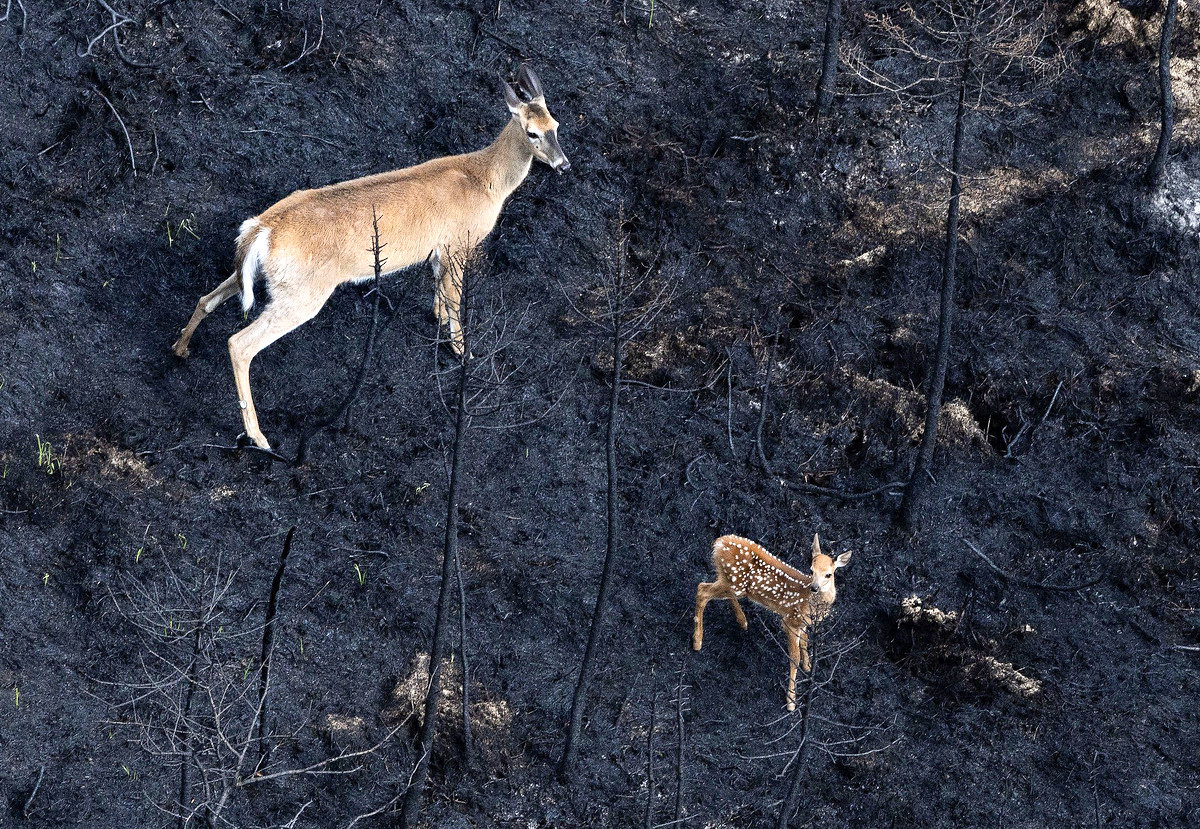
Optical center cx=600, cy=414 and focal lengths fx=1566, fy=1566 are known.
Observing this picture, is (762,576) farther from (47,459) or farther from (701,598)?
(47,459)

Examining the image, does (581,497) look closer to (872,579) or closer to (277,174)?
(872,579)

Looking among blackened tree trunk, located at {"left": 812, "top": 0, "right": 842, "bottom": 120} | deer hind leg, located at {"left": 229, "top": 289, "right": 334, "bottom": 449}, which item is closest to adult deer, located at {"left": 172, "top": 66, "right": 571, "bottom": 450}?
deer hind leg, located at {"left": 229, "top": 289, "right": 334, "bottom": 449}

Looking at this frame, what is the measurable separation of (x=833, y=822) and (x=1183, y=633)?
4245 millimetres

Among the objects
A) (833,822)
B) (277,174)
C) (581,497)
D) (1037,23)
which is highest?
(1037,23)

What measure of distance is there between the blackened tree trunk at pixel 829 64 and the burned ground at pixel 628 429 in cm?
21

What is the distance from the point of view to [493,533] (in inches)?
596

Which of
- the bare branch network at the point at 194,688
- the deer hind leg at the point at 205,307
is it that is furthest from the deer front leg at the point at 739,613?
the deer hind leg at the point at 205,307

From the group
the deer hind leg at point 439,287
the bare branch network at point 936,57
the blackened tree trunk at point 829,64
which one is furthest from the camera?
the bare branch network at point 936,57

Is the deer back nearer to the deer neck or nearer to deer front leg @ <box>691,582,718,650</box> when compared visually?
deer front leg @ <box>691,582,718,650</box>

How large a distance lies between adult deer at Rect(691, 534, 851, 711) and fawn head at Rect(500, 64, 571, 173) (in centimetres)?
400

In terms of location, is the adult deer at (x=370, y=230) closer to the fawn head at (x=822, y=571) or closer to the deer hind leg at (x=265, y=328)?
the deer hind leg at (x=265, y=328)

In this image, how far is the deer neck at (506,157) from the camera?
→ 15.1 m

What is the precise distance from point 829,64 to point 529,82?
14.7 ft

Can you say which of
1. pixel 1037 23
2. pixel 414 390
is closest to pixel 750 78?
pixel 1037 23
